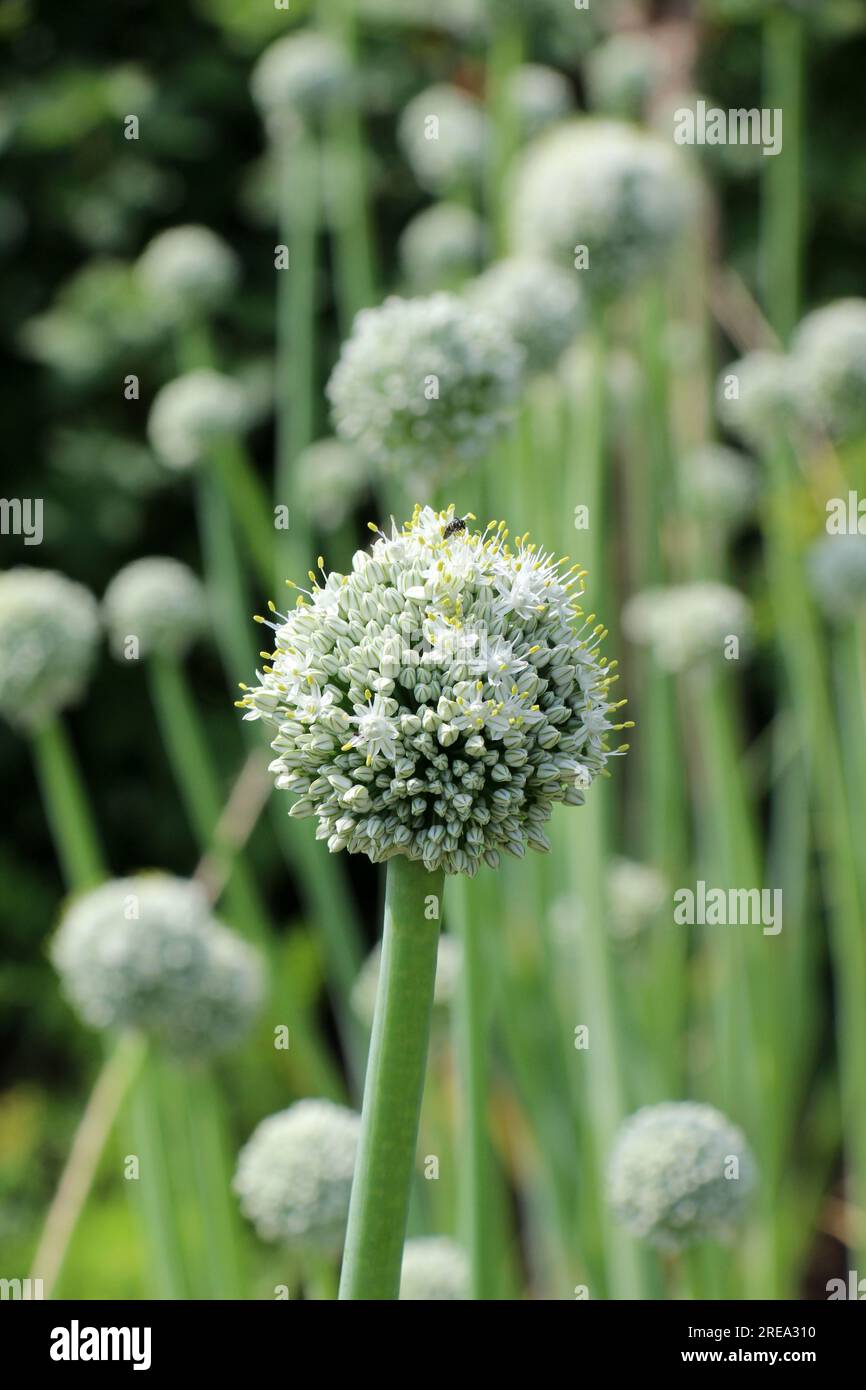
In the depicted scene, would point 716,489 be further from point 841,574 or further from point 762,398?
point 841,574

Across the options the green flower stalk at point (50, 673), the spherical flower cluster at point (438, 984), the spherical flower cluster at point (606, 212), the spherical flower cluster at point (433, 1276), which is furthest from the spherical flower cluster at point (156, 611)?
the spherical flower cluster at point (433, 1276)

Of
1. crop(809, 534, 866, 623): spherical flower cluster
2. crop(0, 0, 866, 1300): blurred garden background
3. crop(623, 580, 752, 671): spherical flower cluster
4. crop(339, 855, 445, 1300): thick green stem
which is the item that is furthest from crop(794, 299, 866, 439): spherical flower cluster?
crop(339, 855, 445, 1300): thick green stem

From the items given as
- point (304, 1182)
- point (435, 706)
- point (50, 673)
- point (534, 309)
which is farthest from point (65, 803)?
point (435, 706)

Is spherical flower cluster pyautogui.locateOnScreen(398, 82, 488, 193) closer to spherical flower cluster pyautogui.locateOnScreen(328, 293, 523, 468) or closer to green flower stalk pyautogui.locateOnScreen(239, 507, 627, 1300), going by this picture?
spherical flower cluster pyautogui.locateOnScreen(328, 293, 523, 468)

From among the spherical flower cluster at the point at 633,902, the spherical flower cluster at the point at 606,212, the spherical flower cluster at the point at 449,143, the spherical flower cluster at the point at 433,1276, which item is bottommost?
the spherical flower cluster at the point at 433,1276

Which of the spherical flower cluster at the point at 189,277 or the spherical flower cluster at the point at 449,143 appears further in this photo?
the spherical flower cluster at the point at 449,143

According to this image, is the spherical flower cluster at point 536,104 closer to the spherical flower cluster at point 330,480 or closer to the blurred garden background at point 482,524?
the blurred garden background at point 482,524
